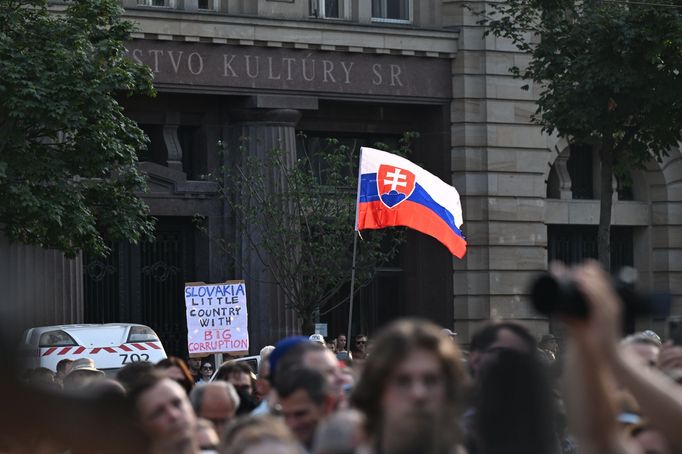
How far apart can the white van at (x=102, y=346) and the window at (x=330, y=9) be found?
946 cm

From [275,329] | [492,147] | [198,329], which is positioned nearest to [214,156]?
[275,329]

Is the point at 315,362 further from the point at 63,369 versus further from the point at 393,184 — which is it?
the point at 393,184

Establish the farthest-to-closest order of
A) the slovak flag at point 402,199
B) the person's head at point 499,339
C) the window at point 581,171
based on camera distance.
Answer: the window at point 581,171
the slovak flag at point 402,199
the person's head at point 499,339

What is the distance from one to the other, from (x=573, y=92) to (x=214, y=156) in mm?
7337

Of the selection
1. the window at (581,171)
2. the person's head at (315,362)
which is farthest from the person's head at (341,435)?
the window at (581,171)

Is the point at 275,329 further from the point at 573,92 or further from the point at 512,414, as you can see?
the point at 512,414

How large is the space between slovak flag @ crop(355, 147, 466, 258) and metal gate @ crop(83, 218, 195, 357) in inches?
288

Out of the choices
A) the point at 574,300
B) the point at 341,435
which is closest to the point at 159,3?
the point at 341,435

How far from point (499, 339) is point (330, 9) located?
912 inches

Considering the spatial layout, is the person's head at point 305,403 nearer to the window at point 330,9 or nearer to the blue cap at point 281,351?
the blue cap at point 281,351

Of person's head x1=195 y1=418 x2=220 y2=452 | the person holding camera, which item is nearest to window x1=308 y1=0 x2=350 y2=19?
person's head x1=195 y1=418 x2=220 y2=452

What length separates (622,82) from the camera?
79.6 feet

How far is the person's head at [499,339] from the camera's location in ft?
24.7

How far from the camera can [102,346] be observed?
22.0 metres
